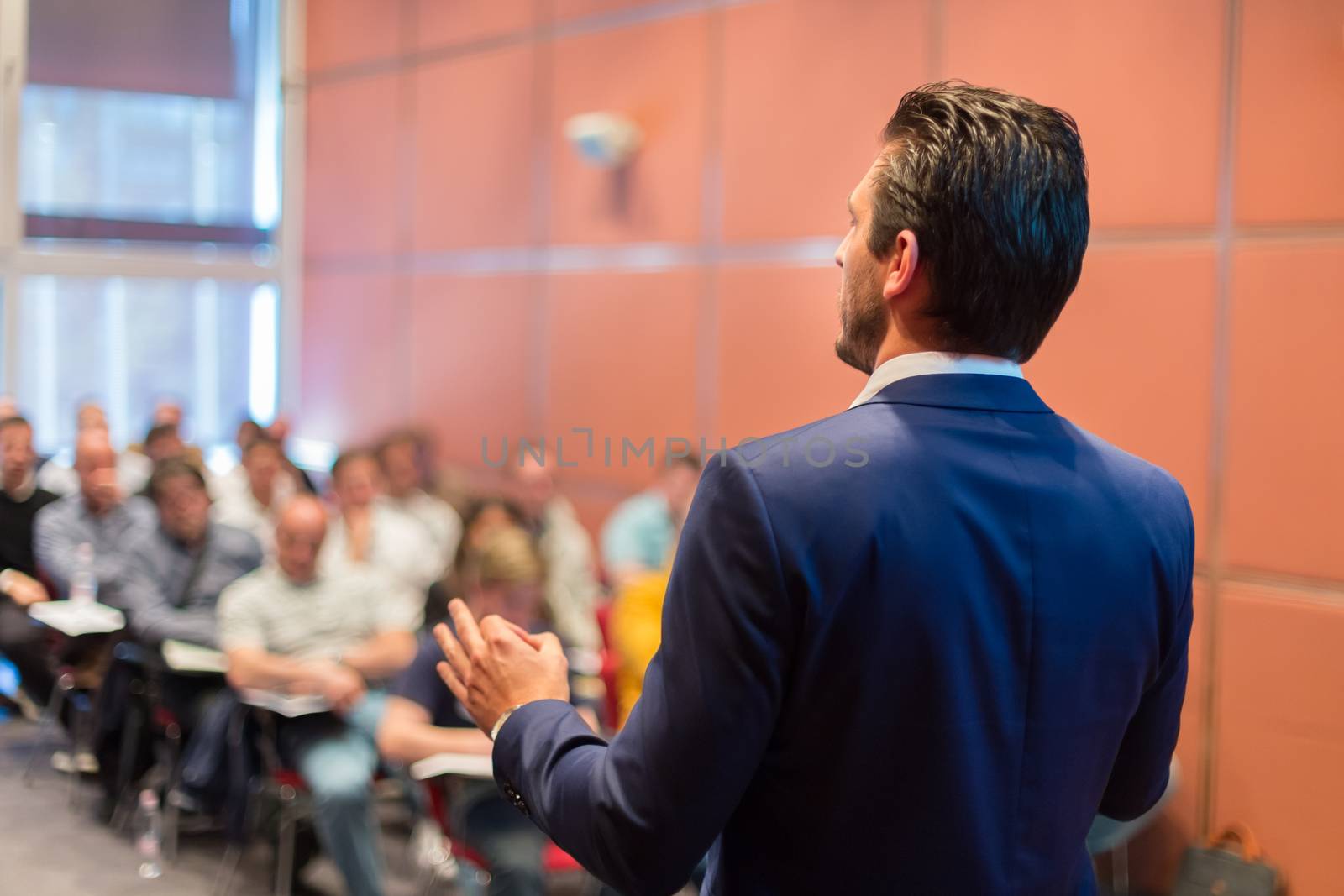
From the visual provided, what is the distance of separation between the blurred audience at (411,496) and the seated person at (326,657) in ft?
4.27

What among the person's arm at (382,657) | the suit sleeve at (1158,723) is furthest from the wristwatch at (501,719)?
the person's arm at (382,657)

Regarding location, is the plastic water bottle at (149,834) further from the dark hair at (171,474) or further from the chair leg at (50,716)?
the dark hair at (171,474)

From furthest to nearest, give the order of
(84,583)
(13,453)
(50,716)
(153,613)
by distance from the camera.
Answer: (13,453)
(50,716)
(84,583)
(153,613)

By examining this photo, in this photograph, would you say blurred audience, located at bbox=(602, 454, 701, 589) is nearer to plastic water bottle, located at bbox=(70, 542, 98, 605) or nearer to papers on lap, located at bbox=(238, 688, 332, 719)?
papers on lap, located at bbox=(238, 688, 332, 719)

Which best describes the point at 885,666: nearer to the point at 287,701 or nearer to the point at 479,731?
the point at 479,731

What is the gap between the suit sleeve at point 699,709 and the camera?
979 mm

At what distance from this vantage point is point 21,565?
551cm

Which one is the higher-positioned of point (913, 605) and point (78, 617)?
point (913, 605)

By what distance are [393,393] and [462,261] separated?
1.00 metres

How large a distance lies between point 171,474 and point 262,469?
126cm

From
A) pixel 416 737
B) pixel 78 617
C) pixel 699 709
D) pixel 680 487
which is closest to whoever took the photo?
pixel 699 709

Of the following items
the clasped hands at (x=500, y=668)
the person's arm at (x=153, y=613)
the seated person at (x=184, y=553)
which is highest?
the clasped hands at (x=500, y=668)

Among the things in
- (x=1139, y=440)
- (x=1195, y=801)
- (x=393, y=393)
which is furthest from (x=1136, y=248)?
(x=393, y=393)

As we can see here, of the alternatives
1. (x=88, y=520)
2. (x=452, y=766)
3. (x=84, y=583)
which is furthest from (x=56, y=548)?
(x=452, y=766)
